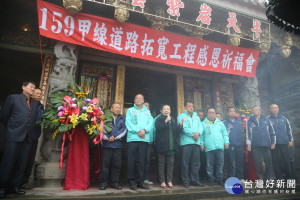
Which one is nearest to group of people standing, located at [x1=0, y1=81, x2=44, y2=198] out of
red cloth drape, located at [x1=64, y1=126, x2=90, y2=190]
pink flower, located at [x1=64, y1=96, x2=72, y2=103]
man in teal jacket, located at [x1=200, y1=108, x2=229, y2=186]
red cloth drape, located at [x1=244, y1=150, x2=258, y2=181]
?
pink flower, located at [x1=64, y1=96, x2=72, y2=103]

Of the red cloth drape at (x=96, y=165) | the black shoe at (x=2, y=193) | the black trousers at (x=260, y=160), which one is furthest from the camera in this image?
the black trousers at (x=260, y=160)

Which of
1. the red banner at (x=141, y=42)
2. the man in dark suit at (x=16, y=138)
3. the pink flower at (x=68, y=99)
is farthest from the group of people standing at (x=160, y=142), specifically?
the red banner at (x=141, y=42)

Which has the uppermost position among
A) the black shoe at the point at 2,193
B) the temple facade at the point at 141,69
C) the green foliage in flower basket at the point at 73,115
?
the temple facade at the point at 141,69

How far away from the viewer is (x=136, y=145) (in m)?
4.24

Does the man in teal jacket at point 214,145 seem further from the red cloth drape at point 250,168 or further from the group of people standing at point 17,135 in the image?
the group of people standing at point 17,135

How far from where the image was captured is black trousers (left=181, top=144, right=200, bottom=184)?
15.1ft

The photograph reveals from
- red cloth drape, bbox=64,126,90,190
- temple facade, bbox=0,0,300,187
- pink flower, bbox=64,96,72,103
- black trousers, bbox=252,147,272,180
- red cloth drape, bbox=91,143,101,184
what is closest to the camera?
red cloth drape, bbox=64,126,90,190

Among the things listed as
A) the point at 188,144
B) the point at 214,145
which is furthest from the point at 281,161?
the point at 188,144

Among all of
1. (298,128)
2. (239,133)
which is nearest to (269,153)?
(239,133)

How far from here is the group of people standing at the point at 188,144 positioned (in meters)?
4.20

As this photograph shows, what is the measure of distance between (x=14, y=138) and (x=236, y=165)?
17.3 feet

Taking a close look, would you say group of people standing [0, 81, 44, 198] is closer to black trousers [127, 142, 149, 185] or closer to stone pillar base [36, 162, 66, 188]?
stone pillar base [36, 162, 66, 188]

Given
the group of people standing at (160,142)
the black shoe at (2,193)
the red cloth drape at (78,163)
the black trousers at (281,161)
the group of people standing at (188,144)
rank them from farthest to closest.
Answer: the black trousers at (281,161) → the group of people standing at (188,144) → the red cloth drape at (78,163) → the group of people standing at (160,142) → the black shoe at (2,193)

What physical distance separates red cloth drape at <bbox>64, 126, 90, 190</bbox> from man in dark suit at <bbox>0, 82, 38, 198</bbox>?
2.60 feet
